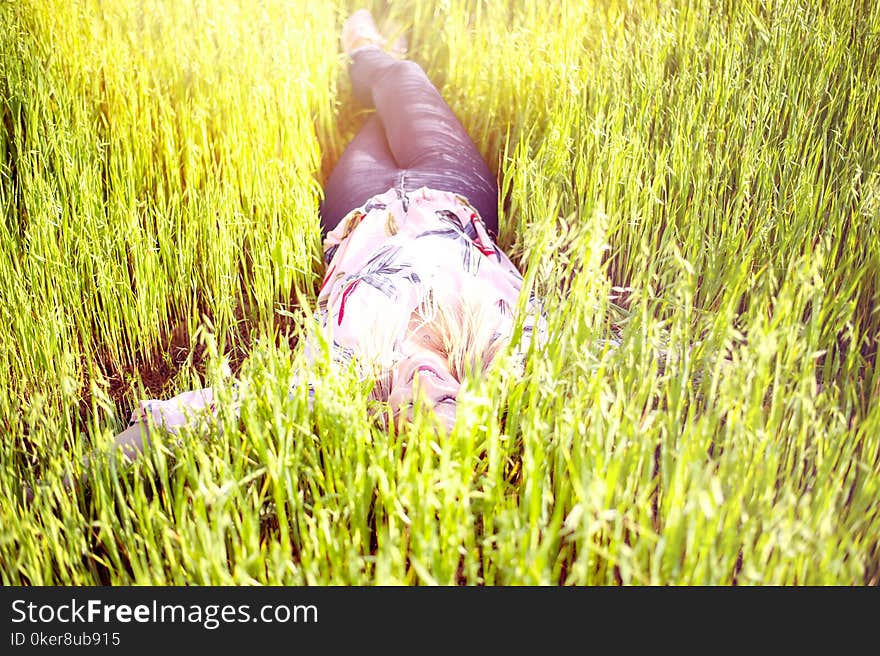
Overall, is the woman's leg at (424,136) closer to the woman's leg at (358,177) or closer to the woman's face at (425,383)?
A: the woman's leg at (358,177)

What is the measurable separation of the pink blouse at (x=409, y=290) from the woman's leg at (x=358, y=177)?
0.22 feet

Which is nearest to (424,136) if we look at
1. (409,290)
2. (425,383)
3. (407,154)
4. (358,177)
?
(407,154)

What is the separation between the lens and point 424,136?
1350 mm

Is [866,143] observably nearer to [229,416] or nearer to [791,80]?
[791,80]

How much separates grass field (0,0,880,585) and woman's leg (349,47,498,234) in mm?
80

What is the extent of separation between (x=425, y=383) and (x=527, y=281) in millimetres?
231

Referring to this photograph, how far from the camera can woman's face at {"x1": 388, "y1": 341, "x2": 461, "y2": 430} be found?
76 cm

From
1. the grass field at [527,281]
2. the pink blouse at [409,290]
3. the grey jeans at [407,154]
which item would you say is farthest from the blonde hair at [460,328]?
the grey jeans at [407,154]

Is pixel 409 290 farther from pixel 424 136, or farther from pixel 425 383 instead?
pixel 424 136

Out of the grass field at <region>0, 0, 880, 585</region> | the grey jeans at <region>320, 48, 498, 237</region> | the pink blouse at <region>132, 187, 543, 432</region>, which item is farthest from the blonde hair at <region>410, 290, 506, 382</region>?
the grey jeans at <region>320, 48, 498, 237</region>

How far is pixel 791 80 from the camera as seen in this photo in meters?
1.10

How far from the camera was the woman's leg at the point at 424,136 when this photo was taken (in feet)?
4.20
